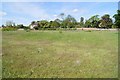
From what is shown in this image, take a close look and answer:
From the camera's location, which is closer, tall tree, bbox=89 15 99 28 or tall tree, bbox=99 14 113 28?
tall tree, bbox=99 14 113 28

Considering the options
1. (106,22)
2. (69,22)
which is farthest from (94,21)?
(69,22)

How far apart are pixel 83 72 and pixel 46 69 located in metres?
1.51

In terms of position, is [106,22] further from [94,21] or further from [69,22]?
[69,22]

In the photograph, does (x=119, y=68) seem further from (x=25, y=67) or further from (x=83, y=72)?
(x=25, y=67)

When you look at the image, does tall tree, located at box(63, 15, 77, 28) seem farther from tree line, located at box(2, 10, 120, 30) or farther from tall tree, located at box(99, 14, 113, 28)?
tall tree, located at box(99, 14, 113, 28)

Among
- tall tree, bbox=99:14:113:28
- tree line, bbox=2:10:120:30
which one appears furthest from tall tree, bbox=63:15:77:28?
tall tree, bbox=99:14:113:28

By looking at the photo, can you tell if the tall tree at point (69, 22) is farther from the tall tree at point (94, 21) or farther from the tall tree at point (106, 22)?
the tall tree at point (106, 22)

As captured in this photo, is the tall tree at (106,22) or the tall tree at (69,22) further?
the tall tree at (106,22)

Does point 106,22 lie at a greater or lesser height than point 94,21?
lesser

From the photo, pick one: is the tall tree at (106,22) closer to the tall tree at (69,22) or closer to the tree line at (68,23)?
the tree line at (68,23)

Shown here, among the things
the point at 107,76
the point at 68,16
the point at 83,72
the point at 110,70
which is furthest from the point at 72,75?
the point at 68,16

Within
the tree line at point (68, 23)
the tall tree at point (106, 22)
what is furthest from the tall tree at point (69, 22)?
the tall tree at point (106, 22)

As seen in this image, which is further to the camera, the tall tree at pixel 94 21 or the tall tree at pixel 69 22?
the tall tree at pixel 94 21

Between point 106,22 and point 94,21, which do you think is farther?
point 94,21
